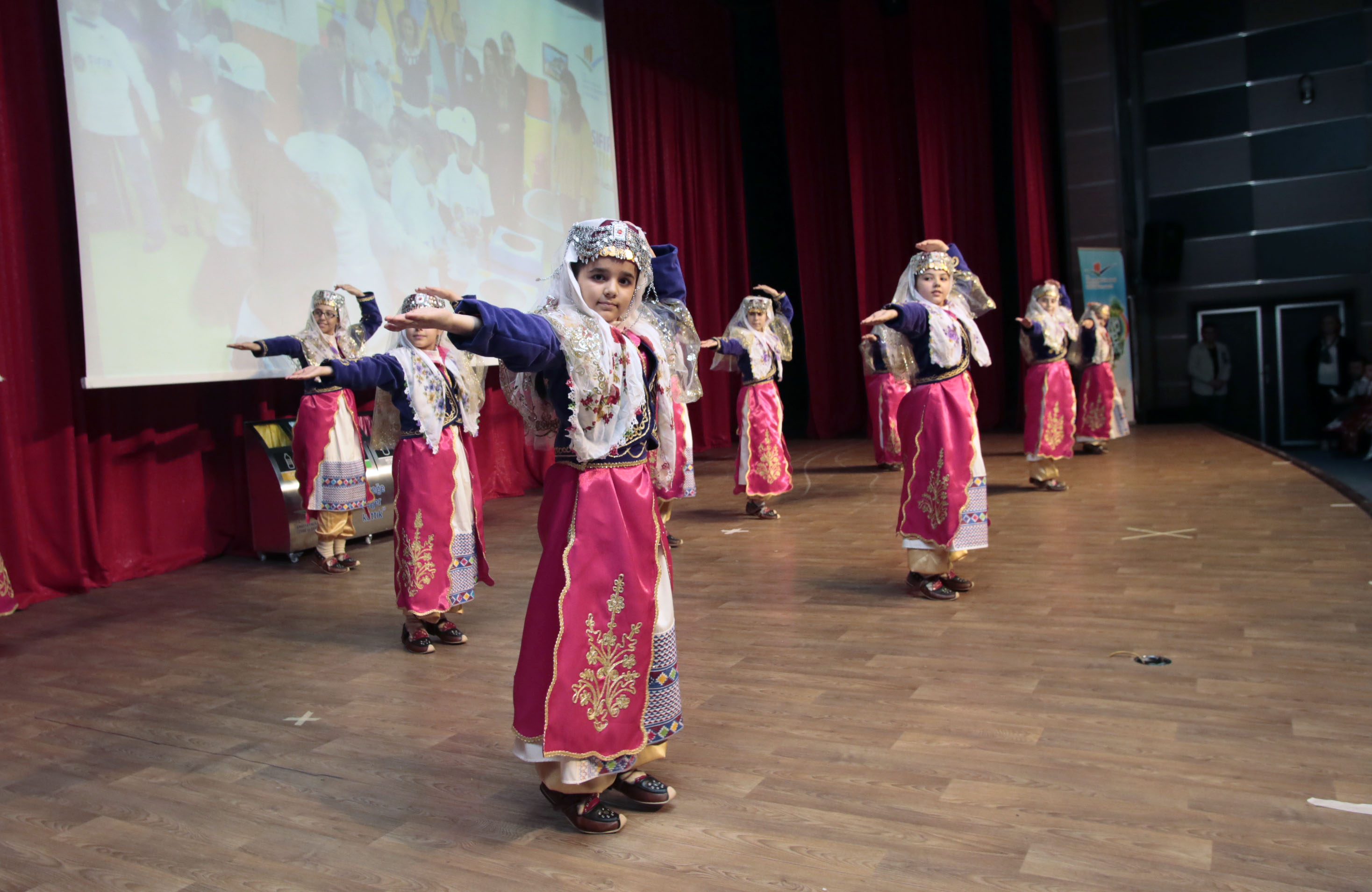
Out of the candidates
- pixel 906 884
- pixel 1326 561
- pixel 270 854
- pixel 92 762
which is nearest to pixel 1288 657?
pixel 1326 561

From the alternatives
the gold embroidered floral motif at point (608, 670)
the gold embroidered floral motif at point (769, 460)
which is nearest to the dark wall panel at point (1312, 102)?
the gold embroidered floral motif at point (769, 460)

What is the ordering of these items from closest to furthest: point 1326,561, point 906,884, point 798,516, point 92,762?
point 906,884, point 92,762, point 1326,561, point 798,516

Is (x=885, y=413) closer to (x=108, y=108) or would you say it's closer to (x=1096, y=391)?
(x=1096, y=391)

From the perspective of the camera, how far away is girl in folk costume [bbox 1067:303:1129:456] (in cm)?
752

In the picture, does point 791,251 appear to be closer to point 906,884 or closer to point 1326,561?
point 1326,561

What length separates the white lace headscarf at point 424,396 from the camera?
10.5 feet

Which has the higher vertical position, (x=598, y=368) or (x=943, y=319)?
(x=943, y=319)

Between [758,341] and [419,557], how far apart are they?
2.83 metres

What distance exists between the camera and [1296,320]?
32.3 ft

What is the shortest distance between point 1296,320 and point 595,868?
10412 mm

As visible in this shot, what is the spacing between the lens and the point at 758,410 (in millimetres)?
5543

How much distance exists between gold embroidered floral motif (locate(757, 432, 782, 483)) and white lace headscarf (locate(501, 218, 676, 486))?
11.7ft

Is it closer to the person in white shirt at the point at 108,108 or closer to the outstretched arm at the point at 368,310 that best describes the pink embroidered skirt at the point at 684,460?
the outstretched arm at the point at 368,310

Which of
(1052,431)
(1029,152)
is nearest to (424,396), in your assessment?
(1052,431)
